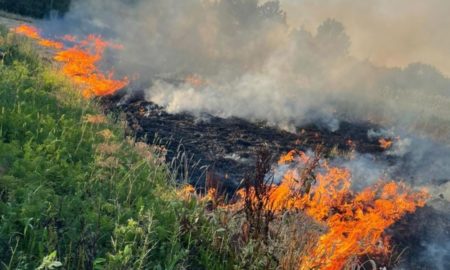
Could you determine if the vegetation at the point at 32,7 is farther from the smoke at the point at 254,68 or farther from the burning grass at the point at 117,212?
the burning grass at the point at 117,212

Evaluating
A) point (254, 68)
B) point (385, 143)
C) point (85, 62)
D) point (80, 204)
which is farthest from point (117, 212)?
point (254, 68)

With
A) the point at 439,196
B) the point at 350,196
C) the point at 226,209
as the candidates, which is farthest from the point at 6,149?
the point at 439,196

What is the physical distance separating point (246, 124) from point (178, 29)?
29.7 meters

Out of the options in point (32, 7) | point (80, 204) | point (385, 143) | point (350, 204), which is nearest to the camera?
point (80, 204)

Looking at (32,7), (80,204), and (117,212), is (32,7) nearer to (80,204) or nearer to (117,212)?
(80,204)

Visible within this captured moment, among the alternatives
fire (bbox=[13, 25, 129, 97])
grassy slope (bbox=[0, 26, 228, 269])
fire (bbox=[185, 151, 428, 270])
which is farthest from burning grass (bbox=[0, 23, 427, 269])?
fire (bbox=[13, 25, 129, 97])

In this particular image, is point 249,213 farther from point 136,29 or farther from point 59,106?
point 136,29

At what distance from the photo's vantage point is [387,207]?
10.9 meters

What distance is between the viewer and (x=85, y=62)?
21766 mm

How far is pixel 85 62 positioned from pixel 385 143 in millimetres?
15625

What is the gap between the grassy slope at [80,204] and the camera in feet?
12.3

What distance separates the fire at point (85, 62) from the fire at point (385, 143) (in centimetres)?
1188

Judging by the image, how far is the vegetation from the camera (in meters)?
32.8

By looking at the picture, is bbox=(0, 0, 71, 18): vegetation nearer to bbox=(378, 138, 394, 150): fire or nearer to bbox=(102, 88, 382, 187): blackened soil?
bbox=(102, 88, 382, 187): blackened soil
